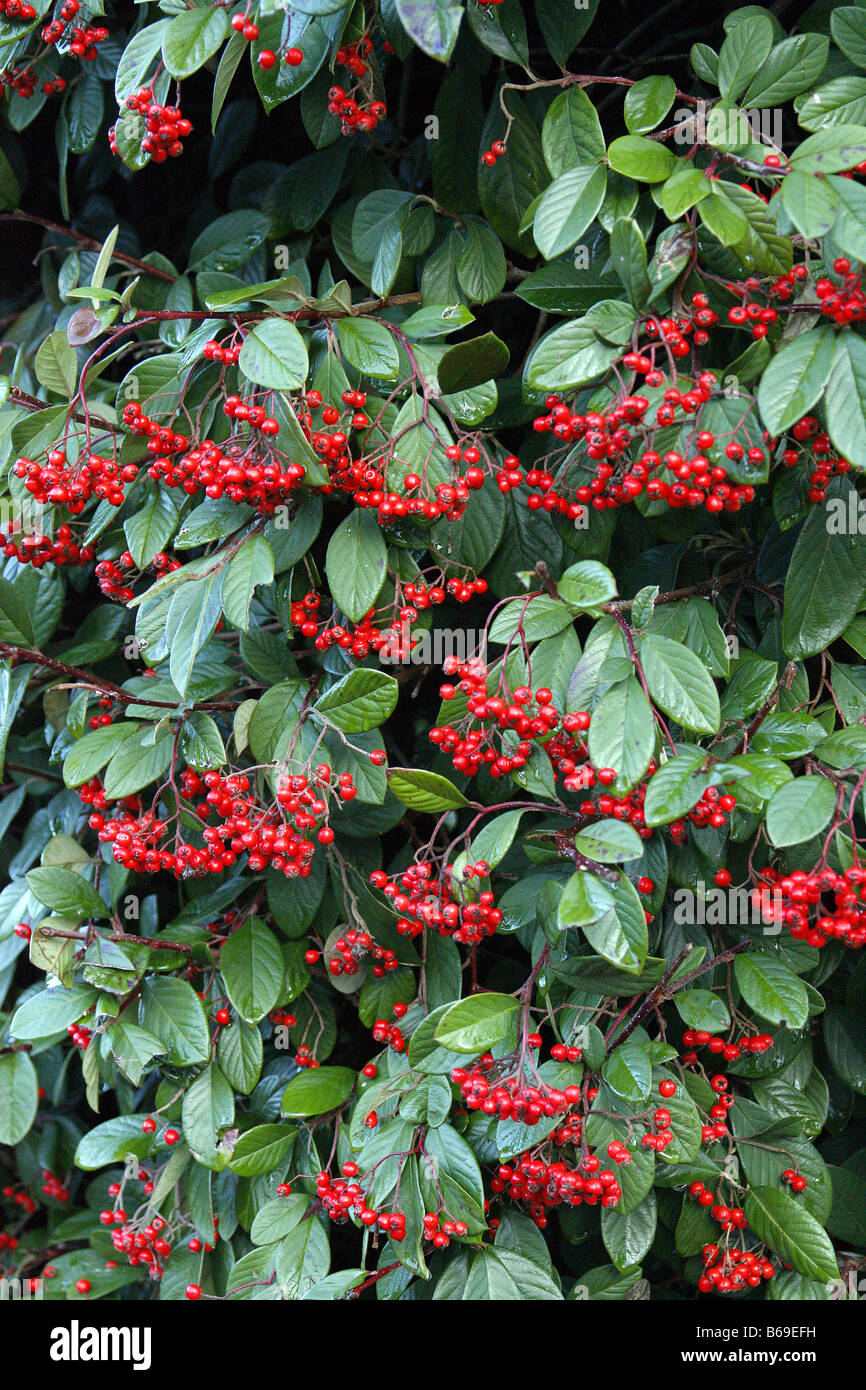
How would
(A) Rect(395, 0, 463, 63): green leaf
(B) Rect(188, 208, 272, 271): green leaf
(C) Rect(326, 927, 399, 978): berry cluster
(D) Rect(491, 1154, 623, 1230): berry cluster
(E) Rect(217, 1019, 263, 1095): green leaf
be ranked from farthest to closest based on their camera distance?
1. (B) Rect(188, 208, 272, 271): green leaf
2. (E) Rect(217, 1019, 263, 1095): green leaf
3. (C) Rect(326, 927, 399, 978): berry cluster
4. (D) Rect(491, 1154, 623, 1230): berry cluster
5. (A) Rect(395, 0, 463, 63): green leaf

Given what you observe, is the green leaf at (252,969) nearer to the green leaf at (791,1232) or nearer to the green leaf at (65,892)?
the green leaf at (65,892)

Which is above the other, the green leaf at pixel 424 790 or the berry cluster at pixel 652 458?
the berry cluster at pixel 652 458

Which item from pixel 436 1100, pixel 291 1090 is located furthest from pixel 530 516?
pixel 291 1090

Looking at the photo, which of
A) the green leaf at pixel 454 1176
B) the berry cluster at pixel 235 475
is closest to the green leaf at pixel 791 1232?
the green leaf at pixel 454 1176

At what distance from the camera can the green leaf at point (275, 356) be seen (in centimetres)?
112

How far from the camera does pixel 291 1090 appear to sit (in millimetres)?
1400

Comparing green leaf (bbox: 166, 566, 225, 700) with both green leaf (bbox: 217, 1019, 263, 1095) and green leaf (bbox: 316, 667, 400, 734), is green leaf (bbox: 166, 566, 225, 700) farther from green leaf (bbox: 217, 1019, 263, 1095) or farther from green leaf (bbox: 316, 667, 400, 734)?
green leaf (bbox: 217, 1019, 263, 1095)

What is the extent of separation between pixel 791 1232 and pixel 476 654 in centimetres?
85

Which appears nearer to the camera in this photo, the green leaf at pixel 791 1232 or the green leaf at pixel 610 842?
the green leaf at pixel 610 842

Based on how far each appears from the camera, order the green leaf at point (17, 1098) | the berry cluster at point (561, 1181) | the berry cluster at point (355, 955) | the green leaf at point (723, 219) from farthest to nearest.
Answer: the green leaf at point (17, 1098) → the berry cluster at point (355, 955) → the berry cluster at point (561, 1181) → the green leaf at point (723, 219)

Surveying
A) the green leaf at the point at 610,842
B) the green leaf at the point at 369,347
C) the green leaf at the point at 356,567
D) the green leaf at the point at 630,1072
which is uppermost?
the green leaf at the point at 369,347

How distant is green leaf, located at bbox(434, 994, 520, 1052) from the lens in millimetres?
1119

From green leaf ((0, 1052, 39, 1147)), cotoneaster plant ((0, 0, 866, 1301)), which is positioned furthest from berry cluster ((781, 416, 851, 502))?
green leaf ((0, 1052, 39, 1147))

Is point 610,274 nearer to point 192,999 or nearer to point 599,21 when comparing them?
point 599,21
